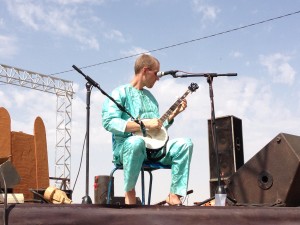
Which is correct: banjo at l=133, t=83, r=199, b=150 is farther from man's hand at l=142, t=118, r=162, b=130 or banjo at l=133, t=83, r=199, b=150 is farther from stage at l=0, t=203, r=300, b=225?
stage at l=0, t=203, r=300, b=225

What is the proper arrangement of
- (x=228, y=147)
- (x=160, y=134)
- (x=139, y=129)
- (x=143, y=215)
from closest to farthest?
(x=143, y=215) < (x=139, y=129) < (x=160, y=134) < (x=228, y=147)

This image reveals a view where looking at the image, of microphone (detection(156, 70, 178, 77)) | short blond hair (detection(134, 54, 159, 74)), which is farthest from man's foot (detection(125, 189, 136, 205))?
short blond hair (detection(134, 54, 159, 74))

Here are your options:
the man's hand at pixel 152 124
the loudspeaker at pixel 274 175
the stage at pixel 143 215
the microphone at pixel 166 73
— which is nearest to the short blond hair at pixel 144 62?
the microphone at pixel 166 73

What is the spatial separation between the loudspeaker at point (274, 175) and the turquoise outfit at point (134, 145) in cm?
78

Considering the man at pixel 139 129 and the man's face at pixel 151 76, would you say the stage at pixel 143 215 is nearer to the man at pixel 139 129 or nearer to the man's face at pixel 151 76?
the man at pixel 139 129

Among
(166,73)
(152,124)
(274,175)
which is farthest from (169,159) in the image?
(274,175)

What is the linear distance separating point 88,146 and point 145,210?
969mm

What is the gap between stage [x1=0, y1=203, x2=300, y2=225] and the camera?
2.08 metres

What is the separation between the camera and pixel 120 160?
12.1 feet

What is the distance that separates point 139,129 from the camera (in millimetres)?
3566

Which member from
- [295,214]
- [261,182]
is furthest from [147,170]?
[295,214]

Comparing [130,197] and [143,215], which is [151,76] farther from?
[143,215]

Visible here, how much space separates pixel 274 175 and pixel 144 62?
1473mm

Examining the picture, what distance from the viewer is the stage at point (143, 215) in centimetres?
208
